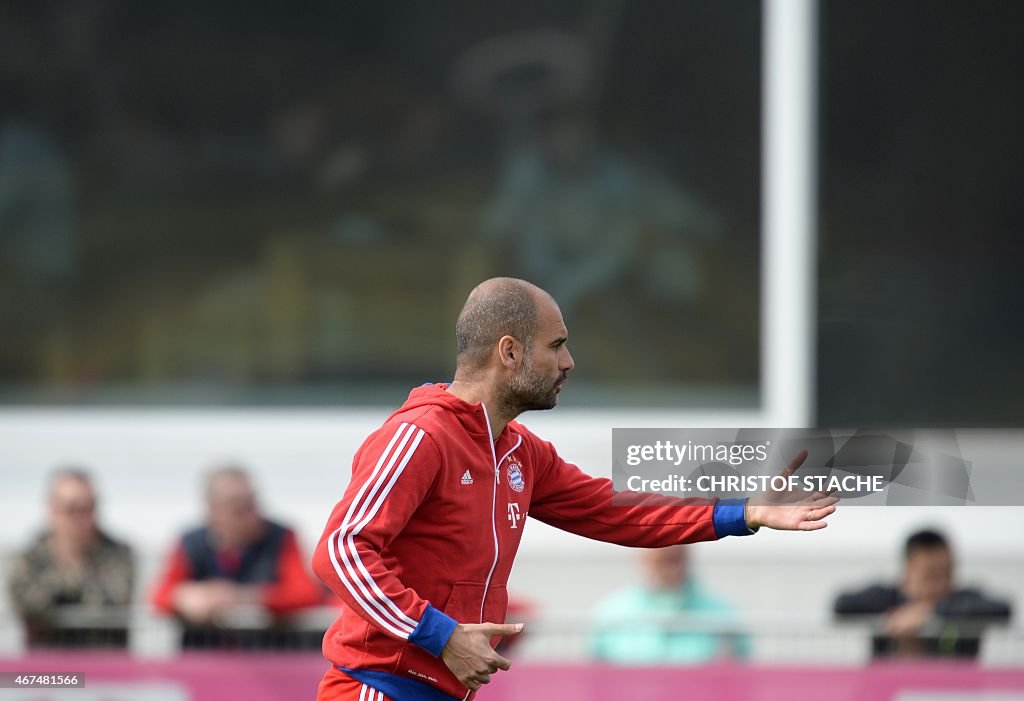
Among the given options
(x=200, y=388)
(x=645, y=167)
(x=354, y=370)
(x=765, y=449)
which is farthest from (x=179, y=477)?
(x=765, y=449)

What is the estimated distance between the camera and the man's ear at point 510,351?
4074 mm

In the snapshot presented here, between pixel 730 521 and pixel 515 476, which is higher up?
pixel 515 476

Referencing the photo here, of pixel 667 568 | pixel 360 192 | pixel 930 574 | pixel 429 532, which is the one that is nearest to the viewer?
pixel 429 532

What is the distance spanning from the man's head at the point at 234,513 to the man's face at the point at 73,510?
64 cm

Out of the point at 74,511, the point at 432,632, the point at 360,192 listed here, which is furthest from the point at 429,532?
the point at 360,192

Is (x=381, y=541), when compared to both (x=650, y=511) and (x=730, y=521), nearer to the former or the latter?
(x=650, y=511)

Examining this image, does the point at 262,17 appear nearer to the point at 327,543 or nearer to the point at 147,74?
the point at 147,74

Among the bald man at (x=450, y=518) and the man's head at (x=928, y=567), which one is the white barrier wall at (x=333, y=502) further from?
the bald man at (x=450, y=518)

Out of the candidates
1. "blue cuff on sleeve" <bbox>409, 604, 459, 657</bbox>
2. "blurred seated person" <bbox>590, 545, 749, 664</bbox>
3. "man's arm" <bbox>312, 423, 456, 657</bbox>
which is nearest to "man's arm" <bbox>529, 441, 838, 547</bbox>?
"man's arm" <bbox>312, 423, 456, 657</bbox>

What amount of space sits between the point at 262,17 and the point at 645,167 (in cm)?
308

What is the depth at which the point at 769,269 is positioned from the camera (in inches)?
411

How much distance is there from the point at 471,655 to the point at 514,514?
600 millimetres

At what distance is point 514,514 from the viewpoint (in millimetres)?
4242

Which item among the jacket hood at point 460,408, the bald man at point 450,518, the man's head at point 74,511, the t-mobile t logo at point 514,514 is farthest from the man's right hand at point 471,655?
the man's head at point 74,511
